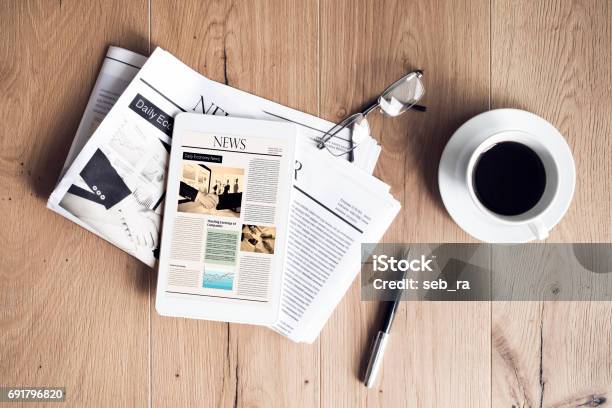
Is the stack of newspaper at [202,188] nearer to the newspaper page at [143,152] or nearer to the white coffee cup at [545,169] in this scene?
the newspaper page at [143,152]

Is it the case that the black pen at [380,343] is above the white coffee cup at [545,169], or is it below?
below

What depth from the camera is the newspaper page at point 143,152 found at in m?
0.60

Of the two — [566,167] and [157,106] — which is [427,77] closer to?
[566,167]

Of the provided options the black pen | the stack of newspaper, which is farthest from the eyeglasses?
the black pen

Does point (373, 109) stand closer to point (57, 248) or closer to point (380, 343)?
point (380, 343)

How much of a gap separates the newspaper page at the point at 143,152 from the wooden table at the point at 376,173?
0.06 ft

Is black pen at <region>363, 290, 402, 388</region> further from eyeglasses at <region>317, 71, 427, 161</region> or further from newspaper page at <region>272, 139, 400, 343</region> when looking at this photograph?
eyeglasses at <region>317, 71, 427, 161</region>

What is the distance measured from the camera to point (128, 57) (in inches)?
23.9

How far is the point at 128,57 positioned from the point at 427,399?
1.76ft

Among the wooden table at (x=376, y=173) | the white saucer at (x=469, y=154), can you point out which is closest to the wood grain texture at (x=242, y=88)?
the wooden table at (x=376, y=173)

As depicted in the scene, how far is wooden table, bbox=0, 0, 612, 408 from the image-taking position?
60cm

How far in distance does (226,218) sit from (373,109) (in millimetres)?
211

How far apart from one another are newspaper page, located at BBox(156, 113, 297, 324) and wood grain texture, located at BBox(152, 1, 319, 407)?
1.5 inches

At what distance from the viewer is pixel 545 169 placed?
1.77 ft
